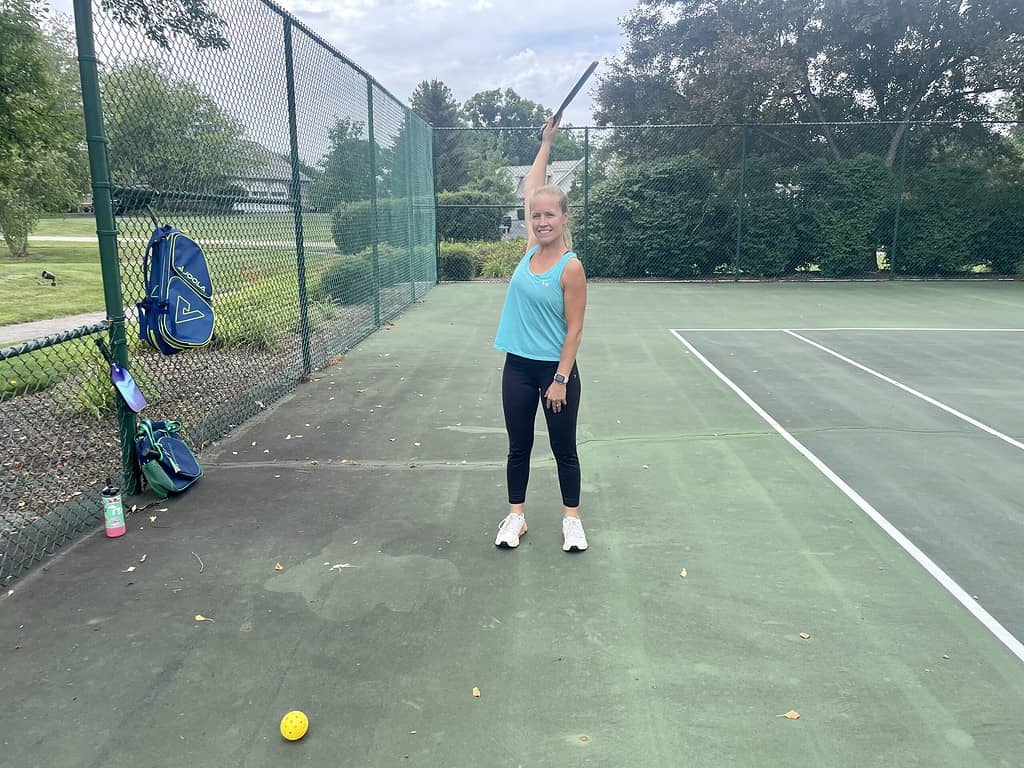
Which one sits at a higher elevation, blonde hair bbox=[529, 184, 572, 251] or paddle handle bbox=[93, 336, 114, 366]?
blonde hair bbox=[529, 184, 572, 251]

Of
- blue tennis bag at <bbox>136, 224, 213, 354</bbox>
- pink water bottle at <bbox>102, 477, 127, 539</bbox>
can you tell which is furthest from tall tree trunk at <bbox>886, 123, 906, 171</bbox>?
pink water bottle at <bbox>102, 477, 127, 539</bbox>

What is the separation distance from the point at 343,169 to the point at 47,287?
9126 millimetres

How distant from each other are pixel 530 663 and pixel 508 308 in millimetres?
1508

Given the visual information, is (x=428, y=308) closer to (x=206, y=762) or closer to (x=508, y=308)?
(x=508, y=308)

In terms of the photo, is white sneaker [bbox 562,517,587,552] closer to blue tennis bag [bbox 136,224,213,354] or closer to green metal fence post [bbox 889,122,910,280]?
blue tennis bag [bbox 136,224,213,354]

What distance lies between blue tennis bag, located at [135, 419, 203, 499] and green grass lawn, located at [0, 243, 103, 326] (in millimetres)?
7572

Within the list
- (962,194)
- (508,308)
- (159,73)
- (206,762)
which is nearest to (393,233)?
(159,73)

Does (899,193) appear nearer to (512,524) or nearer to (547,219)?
(547,219)

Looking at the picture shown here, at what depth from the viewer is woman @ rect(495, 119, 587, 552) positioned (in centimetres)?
312

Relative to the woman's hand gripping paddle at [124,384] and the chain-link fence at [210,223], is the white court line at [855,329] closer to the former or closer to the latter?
the chain-link fence at [210,223]

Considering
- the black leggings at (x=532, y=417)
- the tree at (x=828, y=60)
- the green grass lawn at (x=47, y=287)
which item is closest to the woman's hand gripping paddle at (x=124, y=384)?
the black leggings at (x=532, y=417)

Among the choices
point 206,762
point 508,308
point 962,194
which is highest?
point 962,194

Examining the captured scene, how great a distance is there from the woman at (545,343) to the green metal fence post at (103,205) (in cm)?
205

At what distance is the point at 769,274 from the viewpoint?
16.0 metres
